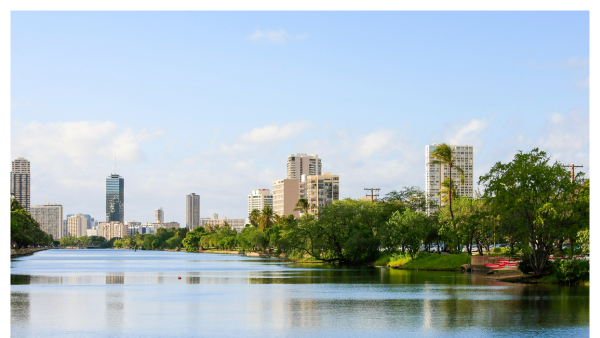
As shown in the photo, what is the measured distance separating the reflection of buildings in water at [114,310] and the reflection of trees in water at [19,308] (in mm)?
3561

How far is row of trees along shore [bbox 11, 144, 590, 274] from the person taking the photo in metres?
48.2

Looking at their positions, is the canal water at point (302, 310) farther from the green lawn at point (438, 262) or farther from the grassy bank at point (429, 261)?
A: the grassy bank at point (429, 261)

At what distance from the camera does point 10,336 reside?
79.8ft

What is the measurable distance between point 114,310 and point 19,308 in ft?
16.2

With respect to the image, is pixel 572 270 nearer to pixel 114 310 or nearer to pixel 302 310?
pixel 302 310

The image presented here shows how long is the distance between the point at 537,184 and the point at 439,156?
74.1 feet

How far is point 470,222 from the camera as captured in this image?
176 ft

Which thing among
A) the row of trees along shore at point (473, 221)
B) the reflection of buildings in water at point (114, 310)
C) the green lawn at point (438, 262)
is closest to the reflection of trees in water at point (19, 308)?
the reflection of buildings in water at point (114, 310)

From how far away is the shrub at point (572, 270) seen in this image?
150 ft

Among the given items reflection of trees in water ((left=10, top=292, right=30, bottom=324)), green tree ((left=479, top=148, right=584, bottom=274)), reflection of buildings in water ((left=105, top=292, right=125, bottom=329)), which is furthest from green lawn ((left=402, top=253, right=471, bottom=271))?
reflection of trees in water ((left=10, top=292, right=30, bottom=324))

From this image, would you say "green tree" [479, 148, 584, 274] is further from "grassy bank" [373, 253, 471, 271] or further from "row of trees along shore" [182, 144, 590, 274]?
"grassy bank" [373, 253, 471, 271]

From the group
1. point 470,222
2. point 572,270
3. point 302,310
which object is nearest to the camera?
point 302,310

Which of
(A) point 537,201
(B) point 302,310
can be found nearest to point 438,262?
(A) point 537,201
